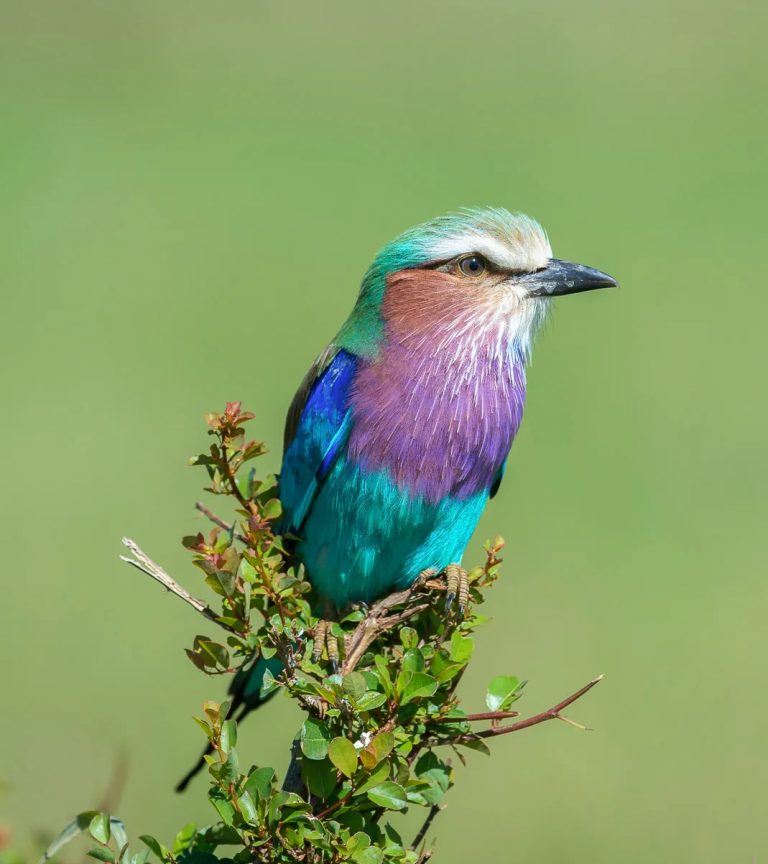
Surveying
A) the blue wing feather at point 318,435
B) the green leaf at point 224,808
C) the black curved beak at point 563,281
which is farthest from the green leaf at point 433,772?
the black curved beak at point 563,281

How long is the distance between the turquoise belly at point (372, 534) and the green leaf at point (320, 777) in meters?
1.00

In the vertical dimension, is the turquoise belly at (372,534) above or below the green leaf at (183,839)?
above

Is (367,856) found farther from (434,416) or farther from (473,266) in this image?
(473,266)

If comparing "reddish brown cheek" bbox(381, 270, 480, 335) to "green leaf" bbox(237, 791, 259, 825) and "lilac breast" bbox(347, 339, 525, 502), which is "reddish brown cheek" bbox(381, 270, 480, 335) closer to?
"lilac breast" bbox(347, 339, 525, 502)

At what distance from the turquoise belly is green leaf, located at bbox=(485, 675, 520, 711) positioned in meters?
0.85

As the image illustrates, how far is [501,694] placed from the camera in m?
2.76

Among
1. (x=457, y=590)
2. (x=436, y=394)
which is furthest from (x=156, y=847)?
(x=436, y=394)

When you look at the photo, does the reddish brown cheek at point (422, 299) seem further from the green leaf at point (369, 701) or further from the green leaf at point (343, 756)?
the green leaf at point (343, 756)

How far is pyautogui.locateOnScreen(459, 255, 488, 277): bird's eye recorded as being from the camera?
3.77 metres

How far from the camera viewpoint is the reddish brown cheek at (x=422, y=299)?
12.2 ft

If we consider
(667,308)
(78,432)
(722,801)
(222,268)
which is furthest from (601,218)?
(722,801)

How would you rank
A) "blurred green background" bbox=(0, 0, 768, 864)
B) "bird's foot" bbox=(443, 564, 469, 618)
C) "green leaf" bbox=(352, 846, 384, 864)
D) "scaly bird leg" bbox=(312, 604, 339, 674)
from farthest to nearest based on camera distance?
"blurred green background" bbox=(0, 0, 768, 864) < "bird's foot" bbox=(443, 564, 469, 618) < "scaly bird leg" bbox=(312, 604, 339, 674) < "green leaf" bbox=(352, 846, 384, 864)

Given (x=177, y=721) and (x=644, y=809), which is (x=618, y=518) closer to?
(x=644, y=809)

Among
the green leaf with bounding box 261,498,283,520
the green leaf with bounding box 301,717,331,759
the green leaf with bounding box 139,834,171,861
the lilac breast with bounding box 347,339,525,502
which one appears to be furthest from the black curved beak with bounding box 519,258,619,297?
the green leaf with bounding box 139,834,171,861
